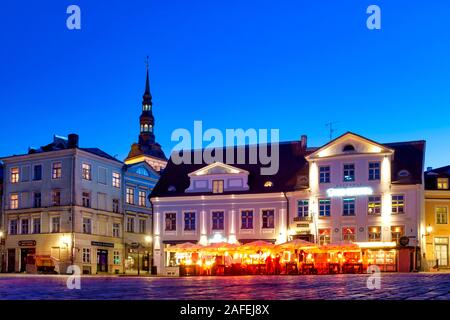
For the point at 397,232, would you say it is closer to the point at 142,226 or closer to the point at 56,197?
the point at 142,226

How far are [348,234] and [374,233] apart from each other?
1.91 metres

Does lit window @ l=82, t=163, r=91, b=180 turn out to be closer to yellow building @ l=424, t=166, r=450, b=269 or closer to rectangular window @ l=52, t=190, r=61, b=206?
rectangular window @ l=52, t=190, r=61, b=206

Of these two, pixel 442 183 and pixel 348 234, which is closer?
pixel 348 234

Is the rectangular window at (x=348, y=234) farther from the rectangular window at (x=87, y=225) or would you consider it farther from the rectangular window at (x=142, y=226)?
the rectangular window at (x=142, y=226)

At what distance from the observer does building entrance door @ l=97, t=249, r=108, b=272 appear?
6198 centimetres

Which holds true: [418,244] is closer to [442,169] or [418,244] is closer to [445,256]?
[445,256]

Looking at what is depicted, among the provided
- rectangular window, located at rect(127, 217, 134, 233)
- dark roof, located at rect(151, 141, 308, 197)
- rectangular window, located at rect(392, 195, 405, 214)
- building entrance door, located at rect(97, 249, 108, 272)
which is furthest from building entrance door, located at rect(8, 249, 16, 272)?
rectangular window, located at rect(392, 195, 405, 214)

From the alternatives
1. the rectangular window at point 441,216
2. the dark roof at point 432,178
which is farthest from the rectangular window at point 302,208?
the rectangular window at point 441,216

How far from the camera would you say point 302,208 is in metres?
53.1

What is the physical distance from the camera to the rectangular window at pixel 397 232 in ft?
163

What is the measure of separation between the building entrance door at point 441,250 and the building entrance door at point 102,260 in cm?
2783

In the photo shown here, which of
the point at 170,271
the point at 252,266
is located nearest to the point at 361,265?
the point at 252,266

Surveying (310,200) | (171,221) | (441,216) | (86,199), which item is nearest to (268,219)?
(310,200)

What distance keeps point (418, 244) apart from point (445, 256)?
5.20 meters
